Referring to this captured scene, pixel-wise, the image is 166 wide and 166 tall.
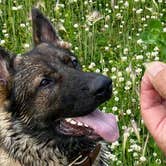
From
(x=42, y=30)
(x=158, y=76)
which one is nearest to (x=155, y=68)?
(x=158, y=76)

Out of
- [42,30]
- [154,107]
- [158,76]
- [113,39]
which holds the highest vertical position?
[158,76]

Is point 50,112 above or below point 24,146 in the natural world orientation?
above

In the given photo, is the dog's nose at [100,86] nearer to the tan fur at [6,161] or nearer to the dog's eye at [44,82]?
the dog's eye at [44,82]

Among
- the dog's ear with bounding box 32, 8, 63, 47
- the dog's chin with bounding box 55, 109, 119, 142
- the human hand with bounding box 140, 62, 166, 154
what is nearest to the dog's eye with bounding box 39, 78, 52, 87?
the dog's chin with bounding box 55, 109, 119, 142

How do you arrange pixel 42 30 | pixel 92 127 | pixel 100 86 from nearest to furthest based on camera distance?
1. pixel 100 86
2. pixel 92 127
3. pixel 42 30

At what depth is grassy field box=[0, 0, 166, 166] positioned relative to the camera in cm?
580

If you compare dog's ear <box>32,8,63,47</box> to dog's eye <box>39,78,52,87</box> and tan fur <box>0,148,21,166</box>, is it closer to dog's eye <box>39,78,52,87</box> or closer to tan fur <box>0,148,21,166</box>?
dog's eye <box>39,78,52,87</box>

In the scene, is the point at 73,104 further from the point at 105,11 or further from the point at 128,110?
the point at 105,11

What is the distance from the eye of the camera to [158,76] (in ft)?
9.62

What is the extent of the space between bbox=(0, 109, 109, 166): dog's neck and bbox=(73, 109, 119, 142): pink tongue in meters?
0.37

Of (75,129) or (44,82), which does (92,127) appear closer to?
(75,129)

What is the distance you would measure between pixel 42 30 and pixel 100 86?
3.38ft

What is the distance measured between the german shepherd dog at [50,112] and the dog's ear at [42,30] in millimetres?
20

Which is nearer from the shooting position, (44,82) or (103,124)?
(103,124)
